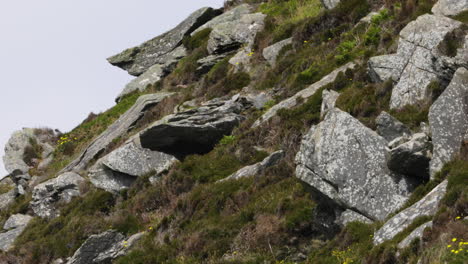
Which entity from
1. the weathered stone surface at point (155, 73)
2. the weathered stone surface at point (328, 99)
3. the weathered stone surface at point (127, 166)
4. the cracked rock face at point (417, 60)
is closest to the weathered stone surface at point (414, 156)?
the cracked rock face at point (417, 60)

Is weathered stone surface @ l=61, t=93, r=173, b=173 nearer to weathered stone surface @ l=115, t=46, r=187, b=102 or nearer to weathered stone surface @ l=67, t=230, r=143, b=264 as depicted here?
weathered stone surface @ l=115, t=46, r=187, b=102

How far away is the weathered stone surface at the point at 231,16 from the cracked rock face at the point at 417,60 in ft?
65.6

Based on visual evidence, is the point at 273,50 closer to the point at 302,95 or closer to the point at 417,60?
the point at 302,95

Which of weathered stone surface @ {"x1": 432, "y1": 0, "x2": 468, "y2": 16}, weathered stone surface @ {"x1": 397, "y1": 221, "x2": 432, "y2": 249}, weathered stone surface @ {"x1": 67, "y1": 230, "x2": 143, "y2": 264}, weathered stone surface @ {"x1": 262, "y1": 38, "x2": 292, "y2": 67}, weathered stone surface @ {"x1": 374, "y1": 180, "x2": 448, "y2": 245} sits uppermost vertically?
weathered stone surface @ {"x1": 432, "y1": 0, "x2": 468, "y2": 16}

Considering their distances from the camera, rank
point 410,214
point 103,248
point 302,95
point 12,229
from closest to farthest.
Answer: point 410,214, point 103,248, point 302,95, point 12,229

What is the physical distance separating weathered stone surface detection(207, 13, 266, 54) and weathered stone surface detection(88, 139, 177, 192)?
10110mm

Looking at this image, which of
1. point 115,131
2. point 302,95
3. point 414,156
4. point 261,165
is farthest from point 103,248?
point 115,131

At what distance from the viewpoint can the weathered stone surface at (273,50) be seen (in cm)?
2872

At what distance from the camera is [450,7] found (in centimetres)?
2031

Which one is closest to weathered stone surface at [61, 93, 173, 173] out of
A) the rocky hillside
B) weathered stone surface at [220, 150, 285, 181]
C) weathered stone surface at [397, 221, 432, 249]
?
the rocky hillside

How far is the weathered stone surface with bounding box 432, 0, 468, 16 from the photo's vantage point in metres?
19.9

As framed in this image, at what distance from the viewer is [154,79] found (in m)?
38.4

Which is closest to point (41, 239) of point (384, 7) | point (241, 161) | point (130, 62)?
point (241, 161)

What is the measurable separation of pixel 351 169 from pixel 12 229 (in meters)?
16.8
